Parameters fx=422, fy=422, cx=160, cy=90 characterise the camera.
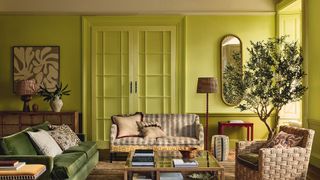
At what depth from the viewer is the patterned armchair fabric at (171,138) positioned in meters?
6.29

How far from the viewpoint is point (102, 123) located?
26.3 feet

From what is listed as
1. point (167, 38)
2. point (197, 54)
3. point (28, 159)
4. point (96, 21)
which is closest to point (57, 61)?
point (96, 21)

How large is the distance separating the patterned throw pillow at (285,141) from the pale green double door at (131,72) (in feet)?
11.1

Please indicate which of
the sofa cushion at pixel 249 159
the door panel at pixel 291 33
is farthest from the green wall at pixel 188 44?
the sofa cushion at pixel 249 159

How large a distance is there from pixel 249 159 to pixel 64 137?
2280mm

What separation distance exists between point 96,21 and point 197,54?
6.57 feet

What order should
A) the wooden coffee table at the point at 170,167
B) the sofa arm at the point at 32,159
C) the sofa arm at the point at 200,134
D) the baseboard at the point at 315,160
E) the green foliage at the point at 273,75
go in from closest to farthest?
1. the sofa arm at the point at 32,159
2. the wooden coffee table at the point at 170,167
3. the green foliage at the point at 273,75
4. the baseboard at the point at 315,160
5. the sofa arm at the point at 200,134

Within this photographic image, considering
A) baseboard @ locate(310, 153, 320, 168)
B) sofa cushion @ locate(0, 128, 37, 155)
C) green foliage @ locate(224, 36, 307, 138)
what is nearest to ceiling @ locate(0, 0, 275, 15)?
green foliage @ locate(224, 36, 307, 138)

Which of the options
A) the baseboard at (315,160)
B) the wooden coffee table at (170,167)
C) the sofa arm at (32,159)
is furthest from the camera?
the baseboard at (315,160)

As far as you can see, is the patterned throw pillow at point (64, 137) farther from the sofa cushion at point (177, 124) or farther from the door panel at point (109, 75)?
the door panel at point (109, 75)

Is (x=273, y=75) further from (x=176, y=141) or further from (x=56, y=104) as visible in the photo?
(x=56, y=104)

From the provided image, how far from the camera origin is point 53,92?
7.89 meters

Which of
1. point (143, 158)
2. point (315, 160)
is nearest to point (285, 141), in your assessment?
point (143, 158)

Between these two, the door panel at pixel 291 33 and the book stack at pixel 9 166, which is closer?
the book stack at pixel 9 166
